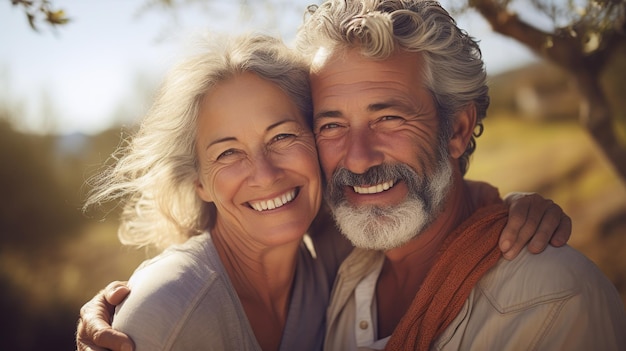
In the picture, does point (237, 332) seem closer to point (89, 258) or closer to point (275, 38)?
point (275, 38)

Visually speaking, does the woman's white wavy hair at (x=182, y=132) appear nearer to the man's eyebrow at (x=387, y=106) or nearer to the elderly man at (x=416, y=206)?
the elderly man at (x=416, y=206)

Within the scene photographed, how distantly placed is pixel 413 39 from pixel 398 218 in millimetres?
849

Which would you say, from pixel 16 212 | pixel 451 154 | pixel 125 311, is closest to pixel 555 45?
pixel 451 154

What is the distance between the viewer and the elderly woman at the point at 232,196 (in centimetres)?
248

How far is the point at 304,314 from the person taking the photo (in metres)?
3.01

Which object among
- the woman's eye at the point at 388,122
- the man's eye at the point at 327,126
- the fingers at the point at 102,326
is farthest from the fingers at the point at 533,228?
the fingers at the point at 102,326

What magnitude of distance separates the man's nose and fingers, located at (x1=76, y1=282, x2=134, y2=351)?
1155 mm

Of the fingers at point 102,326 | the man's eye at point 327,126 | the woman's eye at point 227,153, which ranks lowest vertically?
the fingers at point 102,326

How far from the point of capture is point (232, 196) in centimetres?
277

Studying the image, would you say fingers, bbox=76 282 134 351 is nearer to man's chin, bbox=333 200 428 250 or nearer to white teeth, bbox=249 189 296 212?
white teeth, bbox=249 189 296 212

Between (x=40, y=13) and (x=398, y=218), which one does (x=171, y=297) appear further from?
(x=40, y=13)

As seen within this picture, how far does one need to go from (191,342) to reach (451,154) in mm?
1543

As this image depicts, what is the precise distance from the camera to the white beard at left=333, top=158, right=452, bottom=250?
8.86 feet

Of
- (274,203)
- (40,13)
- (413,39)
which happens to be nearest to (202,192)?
(274,203)
